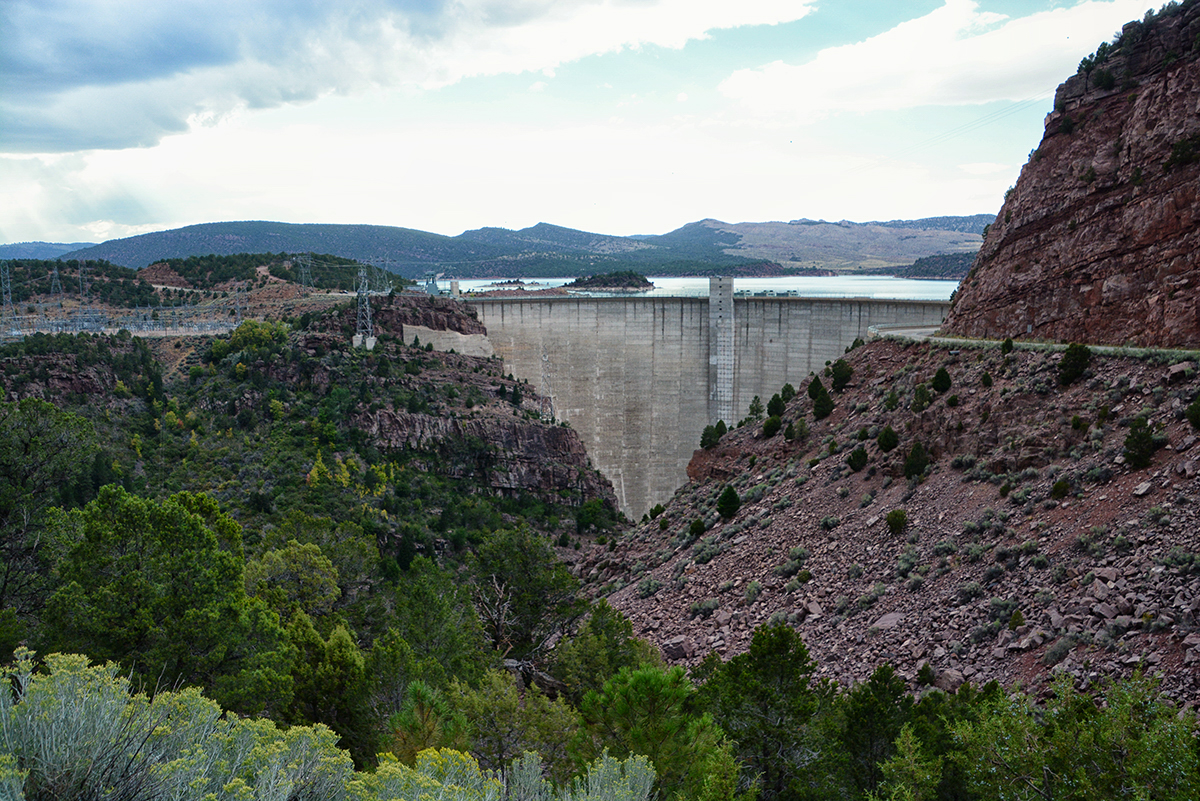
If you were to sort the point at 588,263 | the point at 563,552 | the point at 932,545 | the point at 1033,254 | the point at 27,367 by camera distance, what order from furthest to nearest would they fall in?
1. the point at 588,263
2. the point at 563,552
3. the point at 27,367
4. the point at 1033,254
5. the point at 932,545

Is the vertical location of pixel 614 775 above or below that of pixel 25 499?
below

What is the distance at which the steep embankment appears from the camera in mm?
24875

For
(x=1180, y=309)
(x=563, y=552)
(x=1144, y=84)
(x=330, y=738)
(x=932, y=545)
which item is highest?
(x=1144, y=84)

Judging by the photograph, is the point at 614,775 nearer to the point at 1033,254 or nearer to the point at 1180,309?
the point at 1180,309

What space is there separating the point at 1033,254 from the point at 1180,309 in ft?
27.0

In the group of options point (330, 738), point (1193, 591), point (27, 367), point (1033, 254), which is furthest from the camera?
point (27, 367)

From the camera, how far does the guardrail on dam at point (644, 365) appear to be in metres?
57.1

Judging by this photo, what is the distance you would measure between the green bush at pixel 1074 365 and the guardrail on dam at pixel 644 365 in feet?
101

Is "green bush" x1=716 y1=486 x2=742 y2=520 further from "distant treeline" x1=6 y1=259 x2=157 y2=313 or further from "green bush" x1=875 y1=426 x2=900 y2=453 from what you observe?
"distant treeline" x1=6 y1=259 x2=157 y2=313

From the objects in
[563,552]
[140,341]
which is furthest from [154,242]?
[563,552]

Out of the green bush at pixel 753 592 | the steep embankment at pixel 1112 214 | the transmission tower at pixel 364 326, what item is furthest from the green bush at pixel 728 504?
the transmission tower at pixel 364 326

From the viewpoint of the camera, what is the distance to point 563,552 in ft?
166

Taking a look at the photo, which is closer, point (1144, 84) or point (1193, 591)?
point (1193, 591)

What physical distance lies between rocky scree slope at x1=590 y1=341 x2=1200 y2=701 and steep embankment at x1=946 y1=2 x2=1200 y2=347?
2498 millimetres
